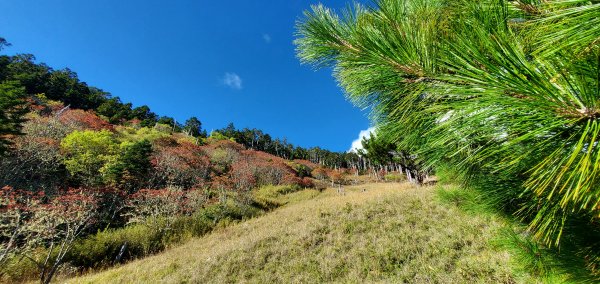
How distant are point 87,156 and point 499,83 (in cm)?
2177

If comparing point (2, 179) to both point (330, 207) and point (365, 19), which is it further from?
point (365, 19)

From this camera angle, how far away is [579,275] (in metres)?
1.29

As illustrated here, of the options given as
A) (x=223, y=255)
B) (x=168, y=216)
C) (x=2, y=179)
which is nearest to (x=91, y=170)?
(x=2, y=179)

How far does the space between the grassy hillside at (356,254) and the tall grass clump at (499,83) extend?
4.41 meters

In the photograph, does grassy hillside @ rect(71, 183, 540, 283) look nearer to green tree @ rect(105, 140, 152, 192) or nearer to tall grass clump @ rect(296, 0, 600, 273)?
tall grass clump @ rect(296, 0, 600, 273)

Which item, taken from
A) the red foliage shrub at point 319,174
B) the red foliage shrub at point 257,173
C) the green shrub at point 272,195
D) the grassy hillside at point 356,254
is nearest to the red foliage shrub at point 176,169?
the red foliage shrub at point 257,173

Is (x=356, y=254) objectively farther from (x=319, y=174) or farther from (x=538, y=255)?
(x=319, y=174)

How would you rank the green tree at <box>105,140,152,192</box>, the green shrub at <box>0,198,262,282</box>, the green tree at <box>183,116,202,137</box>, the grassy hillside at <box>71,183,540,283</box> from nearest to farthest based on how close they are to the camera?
the grassy hillside at <box>71,183,540,283</box> → the green shrub at <box>0,198,262,282</box> → the green tree at <box>105,140,152,192</box> → the green tree at <box>183,116,202,137</box>

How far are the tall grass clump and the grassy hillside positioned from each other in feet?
14.5

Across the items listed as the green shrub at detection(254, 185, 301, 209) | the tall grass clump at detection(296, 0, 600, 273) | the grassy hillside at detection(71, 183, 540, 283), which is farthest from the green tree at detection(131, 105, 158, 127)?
the tall grass clump at detection(296, 0, 600, 273)

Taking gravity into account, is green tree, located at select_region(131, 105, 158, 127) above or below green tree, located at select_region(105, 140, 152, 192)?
above

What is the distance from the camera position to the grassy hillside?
5.90 meters

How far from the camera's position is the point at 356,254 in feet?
24.8

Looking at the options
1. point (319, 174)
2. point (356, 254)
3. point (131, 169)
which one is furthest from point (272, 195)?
point (319, 174)
